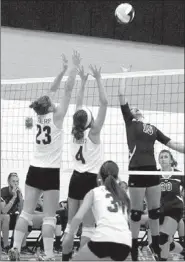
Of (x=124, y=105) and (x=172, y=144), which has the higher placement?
(x=124, y=105)

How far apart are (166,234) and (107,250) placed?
10.4 ft

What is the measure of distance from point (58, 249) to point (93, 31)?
6168 millimetres

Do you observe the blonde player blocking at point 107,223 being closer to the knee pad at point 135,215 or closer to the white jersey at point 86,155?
the white jersey at point 86,155

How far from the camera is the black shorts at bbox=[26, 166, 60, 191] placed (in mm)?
7668

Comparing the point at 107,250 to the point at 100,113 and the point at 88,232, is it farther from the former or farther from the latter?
the point at 100,113

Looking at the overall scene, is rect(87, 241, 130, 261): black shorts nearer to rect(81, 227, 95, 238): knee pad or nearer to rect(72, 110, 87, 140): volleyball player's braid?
rect(81, 227, 95, 238): knee pad

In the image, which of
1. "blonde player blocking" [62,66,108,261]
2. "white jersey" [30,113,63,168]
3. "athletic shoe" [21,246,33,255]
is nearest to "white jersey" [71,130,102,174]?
"blonde player blocking" [62,66,108,261]

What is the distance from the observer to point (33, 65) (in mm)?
14727

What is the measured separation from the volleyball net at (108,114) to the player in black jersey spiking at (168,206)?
2723 mm

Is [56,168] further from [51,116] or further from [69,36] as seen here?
[69,36]

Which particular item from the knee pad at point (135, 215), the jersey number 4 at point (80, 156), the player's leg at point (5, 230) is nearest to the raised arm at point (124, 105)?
the jersey number 4 at point (80, 156)

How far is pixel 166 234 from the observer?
891 centimetres

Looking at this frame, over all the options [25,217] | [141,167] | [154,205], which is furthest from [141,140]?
[25,217]

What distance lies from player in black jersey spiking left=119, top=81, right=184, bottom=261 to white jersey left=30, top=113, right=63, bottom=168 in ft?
3.23
